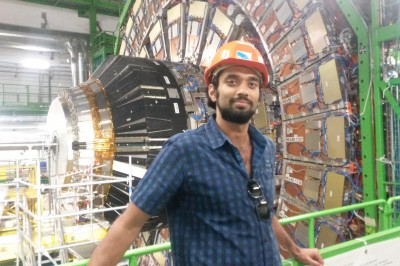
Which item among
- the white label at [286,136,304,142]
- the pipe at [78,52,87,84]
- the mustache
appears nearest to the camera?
the mustache

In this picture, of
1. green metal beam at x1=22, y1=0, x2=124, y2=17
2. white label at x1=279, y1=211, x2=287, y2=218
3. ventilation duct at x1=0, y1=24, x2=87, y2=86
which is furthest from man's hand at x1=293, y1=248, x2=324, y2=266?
green metal beam at x1=22, y1=0, x2=124, y2=17

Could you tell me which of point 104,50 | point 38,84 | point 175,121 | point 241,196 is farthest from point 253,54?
point 38,84

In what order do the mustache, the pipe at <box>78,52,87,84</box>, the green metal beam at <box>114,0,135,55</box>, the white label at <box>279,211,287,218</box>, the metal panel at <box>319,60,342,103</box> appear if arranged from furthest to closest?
the pipe at <box>78,52,87,84</box>, the green metal beam at <box>114,0,135,55</box>, the white label at <box>279,211,287,218</box>, the metal panel at <box>319,60,342,103</box>, the mustache

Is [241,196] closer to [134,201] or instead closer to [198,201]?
[198,201]

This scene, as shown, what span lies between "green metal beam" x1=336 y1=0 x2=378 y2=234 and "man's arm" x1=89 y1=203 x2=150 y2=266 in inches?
76.9

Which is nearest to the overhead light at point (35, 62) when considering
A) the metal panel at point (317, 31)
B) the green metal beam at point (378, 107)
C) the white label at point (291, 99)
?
the white label at point (291, 99)

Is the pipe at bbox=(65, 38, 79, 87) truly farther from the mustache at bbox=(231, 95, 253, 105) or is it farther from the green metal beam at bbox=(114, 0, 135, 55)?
the mustache at bbox=(231, 95, 253, 105)

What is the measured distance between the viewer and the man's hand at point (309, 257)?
1722 mm

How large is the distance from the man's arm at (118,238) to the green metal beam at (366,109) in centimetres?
195

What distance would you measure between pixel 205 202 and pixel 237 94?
1.44 ft

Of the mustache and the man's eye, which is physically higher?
the man's eye

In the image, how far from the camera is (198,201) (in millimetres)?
1333

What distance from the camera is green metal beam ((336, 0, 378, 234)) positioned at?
2.60 meters

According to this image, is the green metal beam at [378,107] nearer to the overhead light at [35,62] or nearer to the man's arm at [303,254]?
the man's arm at [303,254]
